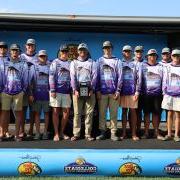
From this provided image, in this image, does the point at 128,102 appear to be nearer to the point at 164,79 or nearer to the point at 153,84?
the point at 153,84

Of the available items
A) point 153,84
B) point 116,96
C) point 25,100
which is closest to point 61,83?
point 25,100

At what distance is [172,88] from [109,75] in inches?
40.2

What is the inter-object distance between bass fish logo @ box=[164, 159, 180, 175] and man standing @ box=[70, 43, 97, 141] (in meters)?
1.54

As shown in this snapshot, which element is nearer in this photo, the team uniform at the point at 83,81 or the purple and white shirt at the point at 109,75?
the team uniform at the point at 83,81

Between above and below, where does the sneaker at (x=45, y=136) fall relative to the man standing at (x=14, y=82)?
below

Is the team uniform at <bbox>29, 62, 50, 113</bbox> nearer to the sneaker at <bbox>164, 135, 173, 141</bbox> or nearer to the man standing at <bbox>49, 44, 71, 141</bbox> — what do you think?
the man standing at <bbox>49, 44, 71, 141</bbox>

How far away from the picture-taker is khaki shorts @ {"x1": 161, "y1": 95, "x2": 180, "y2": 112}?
7284 mm

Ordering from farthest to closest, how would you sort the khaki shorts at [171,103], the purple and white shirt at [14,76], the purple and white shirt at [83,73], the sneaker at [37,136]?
the sneaker at [37,136]
the khaki shorts at [171,103]
the purple and white shirt at [83,73]
the purple and white shirt at [14,76]

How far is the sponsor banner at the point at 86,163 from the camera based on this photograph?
611 cm

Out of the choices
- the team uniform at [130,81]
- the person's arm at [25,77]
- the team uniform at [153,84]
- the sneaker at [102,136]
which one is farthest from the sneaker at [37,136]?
the team uniform at [153,84]

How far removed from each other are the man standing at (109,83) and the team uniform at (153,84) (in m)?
0.46

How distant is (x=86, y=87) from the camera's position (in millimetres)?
7160

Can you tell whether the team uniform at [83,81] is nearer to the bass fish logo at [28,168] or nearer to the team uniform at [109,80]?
the team uniform at [109,80]

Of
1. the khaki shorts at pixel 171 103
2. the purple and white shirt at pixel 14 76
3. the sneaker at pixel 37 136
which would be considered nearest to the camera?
the purple and white shirt at pixel 14 76
